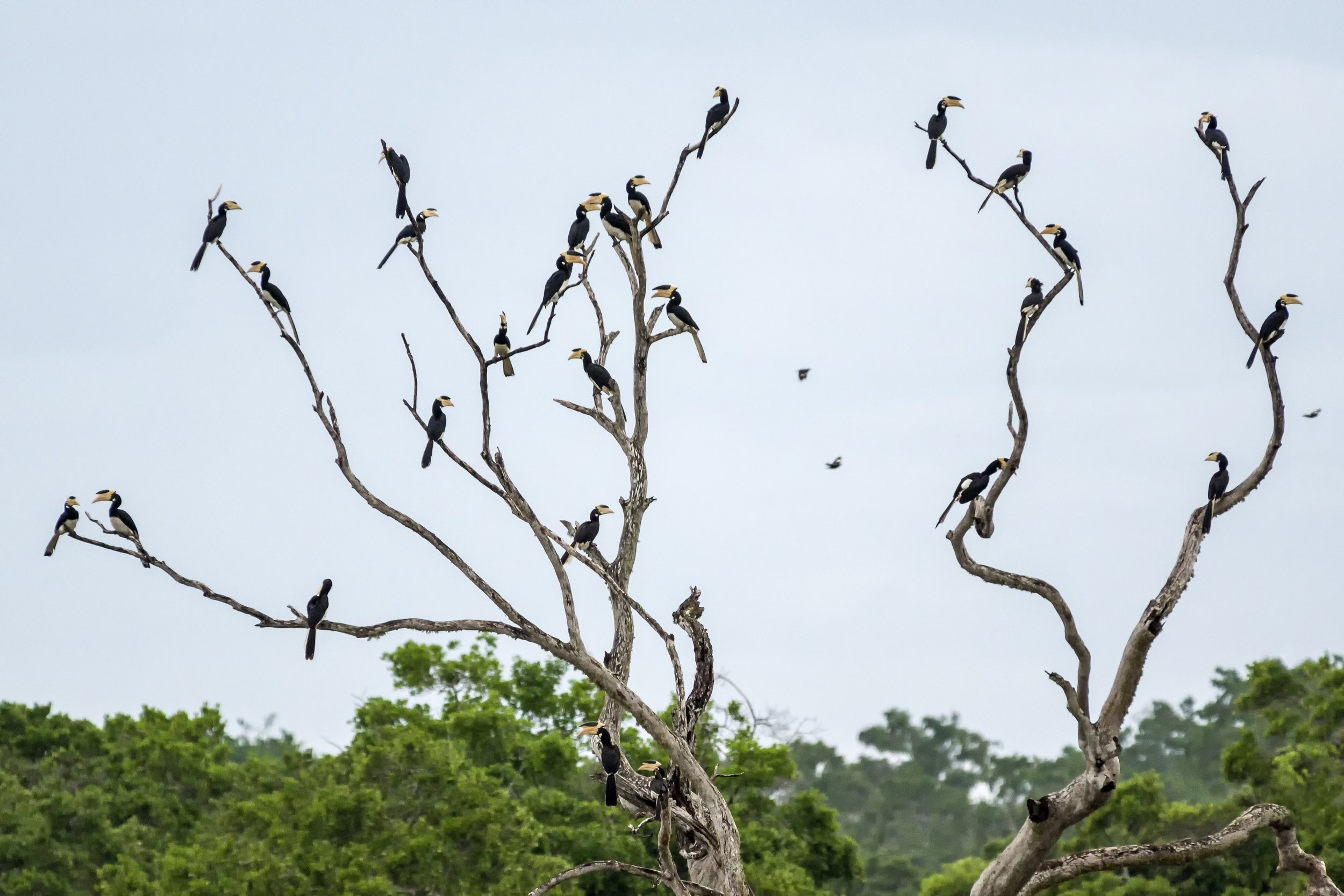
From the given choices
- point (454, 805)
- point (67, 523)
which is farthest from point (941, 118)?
point (454, 805)

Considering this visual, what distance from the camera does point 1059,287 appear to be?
856cm

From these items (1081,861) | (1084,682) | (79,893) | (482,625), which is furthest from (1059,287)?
(79,893)

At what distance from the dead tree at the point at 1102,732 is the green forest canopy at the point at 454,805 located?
8.59 metres

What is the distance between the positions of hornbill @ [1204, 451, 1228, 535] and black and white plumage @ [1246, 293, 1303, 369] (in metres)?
0.62

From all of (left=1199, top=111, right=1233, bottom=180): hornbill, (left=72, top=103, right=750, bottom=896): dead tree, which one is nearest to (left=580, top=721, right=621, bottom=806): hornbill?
(left=72, top=103, right=750, bottom=896): dead tree

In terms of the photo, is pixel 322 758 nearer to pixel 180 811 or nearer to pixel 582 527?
pixel 180 811

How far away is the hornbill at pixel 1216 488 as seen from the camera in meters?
7.99

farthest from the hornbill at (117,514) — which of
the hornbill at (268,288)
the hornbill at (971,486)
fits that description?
the hornbill at (971,486)

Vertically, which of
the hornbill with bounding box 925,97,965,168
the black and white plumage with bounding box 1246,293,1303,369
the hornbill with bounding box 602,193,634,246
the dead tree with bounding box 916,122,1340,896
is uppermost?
the hornbill with bounding box 925,97,965,168

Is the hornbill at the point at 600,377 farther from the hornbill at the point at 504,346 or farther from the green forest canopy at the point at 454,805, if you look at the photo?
the green forest canopy at the point at 454,805

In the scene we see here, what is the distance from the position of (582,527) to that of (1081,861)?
347 cm

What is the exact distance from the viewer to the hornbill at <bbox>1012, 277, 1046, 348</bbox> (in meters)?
8.45

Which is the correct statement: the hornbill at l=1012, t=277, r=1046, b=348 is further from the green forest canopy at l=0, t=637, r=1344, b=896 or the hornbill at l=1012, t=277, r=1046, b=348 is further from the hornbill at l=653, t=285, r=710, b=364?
the green forest canopy at l=0, t=637, r=1344, b=896

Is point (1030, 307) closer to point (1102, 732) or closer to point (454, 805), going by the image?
point (1102, 732)
